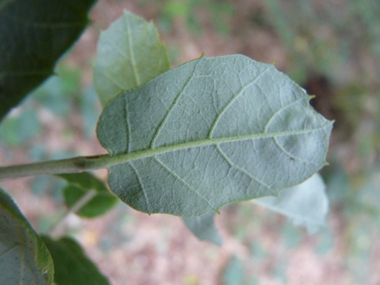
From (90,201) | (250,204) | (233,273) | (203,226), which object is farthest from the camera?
(250,204)

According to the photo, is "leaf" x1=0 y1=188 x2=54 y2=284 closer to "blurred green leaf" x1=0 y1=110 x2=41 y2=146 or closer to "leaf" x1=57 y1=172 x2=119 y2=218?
"leaf" x1=57 y1=172 x2=119 y2=218

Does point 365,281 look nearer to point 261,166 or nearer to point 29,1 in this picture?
point 261,166

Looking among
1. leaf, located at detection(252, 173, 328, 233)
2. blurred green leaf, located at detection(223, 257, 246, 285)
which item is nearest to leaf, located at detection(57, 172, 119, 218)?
leaf, located at detection(252, 173, 328, 233)

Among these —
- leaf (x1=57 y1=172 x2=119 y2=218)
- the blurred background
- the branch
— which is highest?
the branch

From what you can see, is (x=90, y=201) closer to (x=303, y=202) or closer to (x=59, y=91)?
(x=303, y=202)

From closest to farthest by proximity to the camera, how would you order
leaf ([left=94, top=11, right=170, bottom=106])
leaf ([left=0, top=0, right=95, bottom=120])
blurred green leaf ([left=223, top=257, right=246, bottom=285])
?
1. leaf ([left=0, top=0, right=95, bottom=120])
2. leaf ([left=94, top=11, right=170, bottom=106])
3. blurred green leaf ([left=223, top=257, right=246, bottom=285])

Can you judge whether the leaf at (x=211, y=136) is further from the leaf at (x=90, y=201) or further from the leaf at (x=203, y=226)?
the leaf at (x=90, y=201)

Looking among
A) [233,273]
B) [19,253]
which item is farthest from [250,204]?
[19,253]
